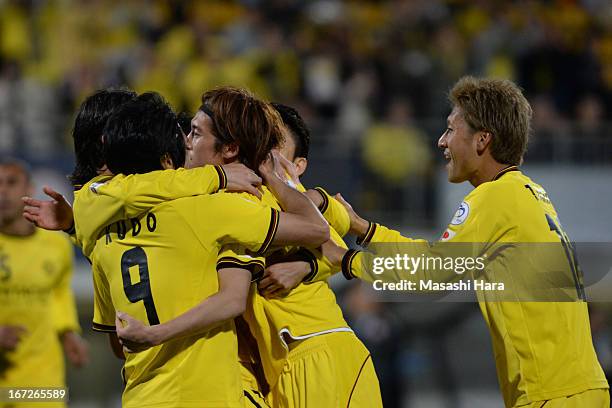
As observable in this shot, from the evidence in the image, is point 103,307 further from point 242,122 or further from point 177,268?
point 242,122

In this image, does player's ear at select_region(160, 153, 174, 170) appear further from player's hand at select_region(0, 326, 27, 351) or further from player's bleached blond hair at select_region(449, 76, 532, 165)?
player's hand at select_region(0, 326, 27, 351)

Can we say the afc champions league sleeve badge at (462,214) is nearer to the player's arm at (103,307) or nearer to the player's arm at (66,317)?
the player's arm at (103,307)

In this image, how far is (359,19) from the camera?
14398mm

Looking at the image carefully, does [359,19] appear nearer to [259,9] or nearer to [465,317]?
[259,9]

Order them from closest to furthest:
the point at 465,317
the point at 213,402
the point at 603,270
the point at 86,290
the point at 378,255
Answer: the point at 213,402, the point at 378,255, the point at 603,270, the point at 86,290, the point at 465,317

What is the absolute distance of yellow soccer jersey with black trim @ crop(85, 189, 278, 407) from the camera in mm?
4082

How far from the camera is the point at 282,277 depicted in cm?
451

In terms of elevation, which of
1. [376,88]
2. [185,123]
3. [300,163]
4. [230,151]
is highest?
[376,88]

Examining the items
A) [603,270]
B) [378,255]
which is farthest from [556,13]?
[378,255]

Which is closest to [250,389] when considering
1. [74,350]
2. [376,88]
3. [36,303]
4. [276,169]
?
[276,169]

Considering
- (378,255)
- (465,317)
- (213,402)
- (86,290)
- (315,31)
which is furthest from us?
(315,31)

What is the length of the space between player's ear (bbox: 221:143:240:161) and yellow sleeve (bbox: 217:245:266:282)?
0.47 meters

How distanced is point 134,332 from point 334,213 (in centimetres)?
126

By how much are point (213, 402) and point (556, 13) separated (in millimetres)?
11426
